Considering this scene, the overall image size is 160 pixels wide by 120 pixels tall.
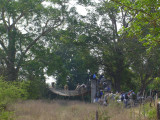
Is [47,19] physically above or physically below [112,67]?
above

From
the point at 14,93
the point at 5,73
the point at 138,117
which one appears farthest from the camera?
the point at 5,73

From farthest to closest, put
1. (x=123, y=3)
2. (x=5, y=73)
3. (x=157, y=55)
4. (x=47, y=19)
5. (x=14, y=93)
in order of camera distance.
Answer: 1. (x=47, y=19)
2. (x=5, y=73)
3. (x=157, y=55)
4. (x=14, y=93)
5. (x=123, y=3)

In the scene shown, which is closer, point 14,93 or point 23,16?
point 14,93

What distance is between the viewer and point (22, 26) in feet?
91.5

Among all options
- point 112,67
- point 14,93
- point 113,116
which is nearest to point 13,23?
point 112,67

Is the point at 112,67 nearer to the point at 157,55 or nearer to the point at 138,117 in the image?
the point at 157,55

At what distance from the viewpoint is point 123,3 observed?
9633 millimetres

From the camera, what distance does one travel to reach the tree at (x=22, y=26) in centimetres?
2553

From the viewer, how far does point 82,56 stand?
27672 millimetres

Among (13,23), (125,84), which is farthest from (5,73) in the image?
(125,84)

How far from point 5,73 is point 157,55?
14.6 m

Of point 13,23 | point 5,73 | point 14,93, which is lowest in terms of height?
point 14,93

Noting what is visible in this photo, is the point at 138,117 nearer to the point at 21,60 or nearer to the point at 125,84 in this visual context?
the point at 21,60

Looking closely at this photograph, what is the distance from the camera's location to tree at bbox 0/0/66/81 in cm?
2553
